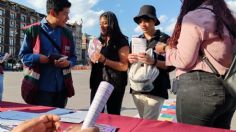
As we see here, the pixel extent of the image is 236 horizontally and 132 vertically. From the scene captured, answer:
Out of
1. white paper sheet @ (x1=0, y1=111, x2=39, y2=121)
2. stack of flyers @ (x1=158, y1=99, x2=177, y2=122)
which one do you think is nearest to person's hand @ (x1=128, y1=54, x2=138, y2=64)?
white paper sheet @ (x1=0, y1=111, x2=39, y2=121)

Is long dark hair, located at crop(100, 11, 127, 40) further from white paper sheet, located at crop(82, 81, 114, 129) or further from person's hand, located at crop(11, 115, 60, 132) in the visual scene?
white paper sheet, located at crop(82, 81, 114, 129)

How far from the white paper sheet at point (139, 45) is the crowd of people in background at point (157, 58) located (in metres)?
0.10

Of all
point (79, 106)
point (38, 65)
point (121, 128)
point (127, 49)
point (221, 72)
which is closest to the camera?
point (121, 128)

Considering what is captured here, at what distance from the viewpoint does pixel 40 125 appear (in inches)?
41.9

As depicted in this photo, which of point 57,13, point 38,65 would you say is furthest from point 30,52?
point 57,13

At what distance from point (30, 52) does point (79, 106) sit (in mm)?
4178

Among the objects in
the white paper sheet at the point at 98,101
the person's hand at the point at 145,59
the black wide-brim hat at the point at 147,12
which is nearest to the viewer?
the white paper sheet at the point at 98,101

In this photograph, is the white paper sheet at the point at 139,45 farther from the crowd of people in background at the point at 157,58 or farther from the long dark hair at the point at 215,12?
the long dark hair at the point at 215,12

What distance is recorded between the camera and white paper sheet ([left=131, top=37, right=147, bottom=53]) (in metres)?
2.62

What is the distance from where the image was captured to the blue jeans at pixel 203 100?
186 cm

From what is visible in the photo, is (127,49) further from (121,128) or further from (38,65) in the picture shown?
(121,128)

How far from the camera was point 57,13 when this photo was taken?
300 cm

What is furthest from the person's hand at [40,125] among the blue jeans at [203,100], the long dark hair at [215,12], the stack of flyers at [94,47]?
the stack of flyers at [94,47]

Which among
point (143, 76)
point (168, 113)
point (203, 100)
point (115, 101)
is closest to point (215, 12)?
point (203, 100)
